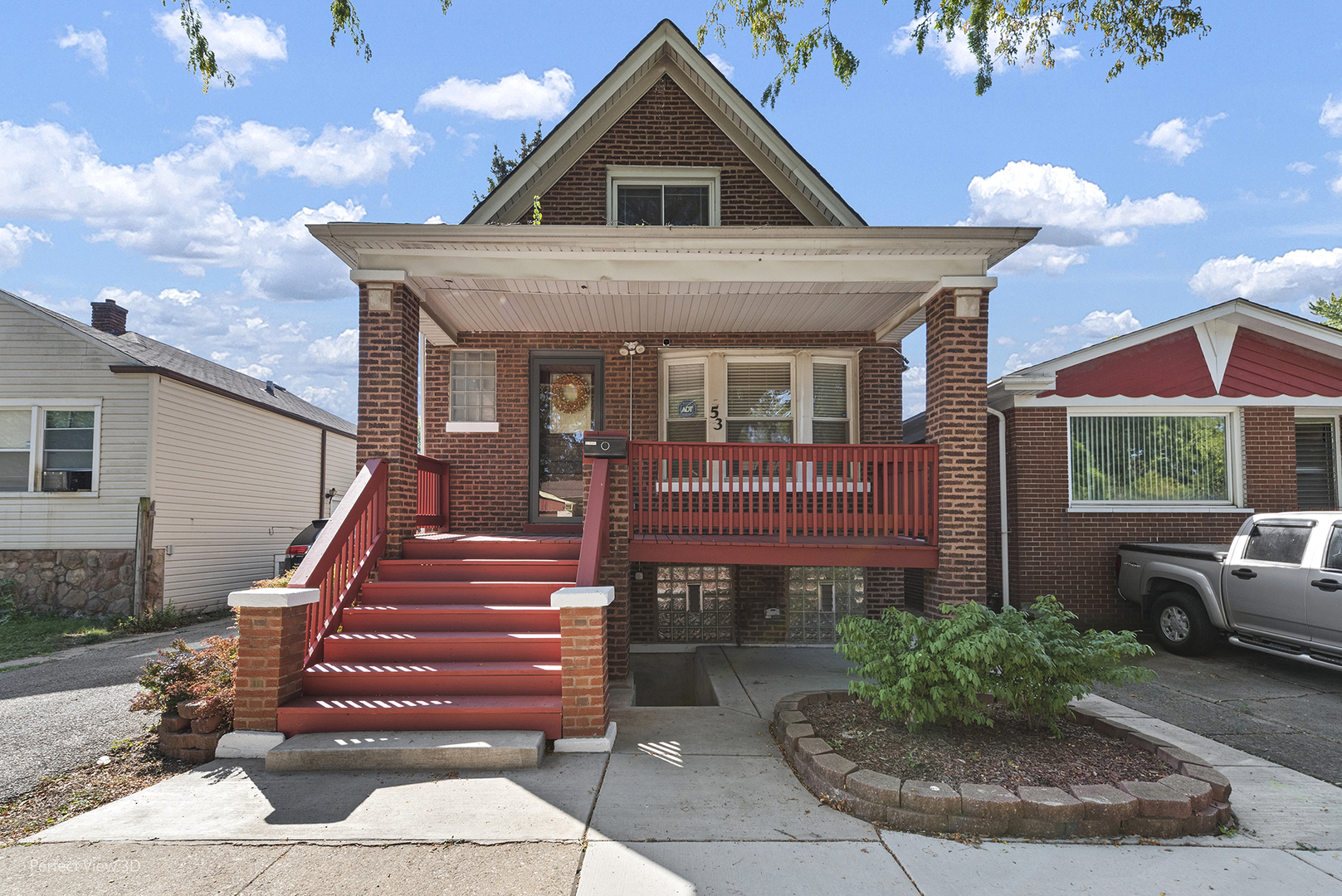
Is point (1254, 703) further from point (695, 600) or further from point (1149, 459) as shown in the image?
point (695, 600)

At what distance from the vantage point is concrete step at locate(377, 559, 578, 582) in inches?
249

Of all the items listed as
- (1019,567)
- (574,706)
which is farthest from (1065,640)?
(1019,567)

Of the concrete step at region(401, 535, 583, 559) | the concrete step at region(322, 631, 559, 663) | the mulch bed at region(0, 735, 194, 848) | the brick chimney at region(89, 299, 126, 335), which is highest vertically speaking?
the brick chimney at region(89, 299, 126, 335)

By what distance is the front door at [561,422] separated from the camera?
357 inches

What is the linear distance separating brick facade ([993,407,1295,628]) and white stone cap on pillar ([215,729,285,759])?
27.0 ft

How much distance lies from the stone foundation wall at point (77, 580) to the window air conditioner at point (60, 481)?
3.10 feet

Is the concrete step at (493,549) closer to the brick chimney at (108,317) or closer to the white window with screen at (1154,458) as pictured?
the white window with screen at (1154,458)

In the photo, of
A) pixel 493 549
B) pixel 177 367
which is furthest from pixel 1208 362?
pixel 177 367

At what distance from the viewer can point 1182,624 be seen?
26.2ft

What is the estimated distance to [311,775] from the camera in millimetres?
4480

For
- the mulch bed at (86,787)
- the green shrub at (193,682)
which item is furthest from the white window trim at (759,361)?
the mulch bed at (86,787)

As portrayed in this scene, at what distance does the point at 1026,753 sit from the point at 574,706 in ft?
9.73

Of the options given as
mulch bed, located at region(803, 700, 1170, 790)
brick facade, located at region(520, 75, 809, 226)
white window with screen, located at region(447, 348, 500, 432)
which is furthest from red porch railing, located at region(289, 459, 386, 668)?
brick facade, located at region(520, 75, 809, 226)

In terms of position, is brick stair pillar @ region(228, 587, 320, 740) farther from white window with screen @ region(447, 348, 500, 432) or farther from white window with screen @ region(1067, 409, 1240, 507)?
white window with screen @ region(1067, 409, 1240, 507)
